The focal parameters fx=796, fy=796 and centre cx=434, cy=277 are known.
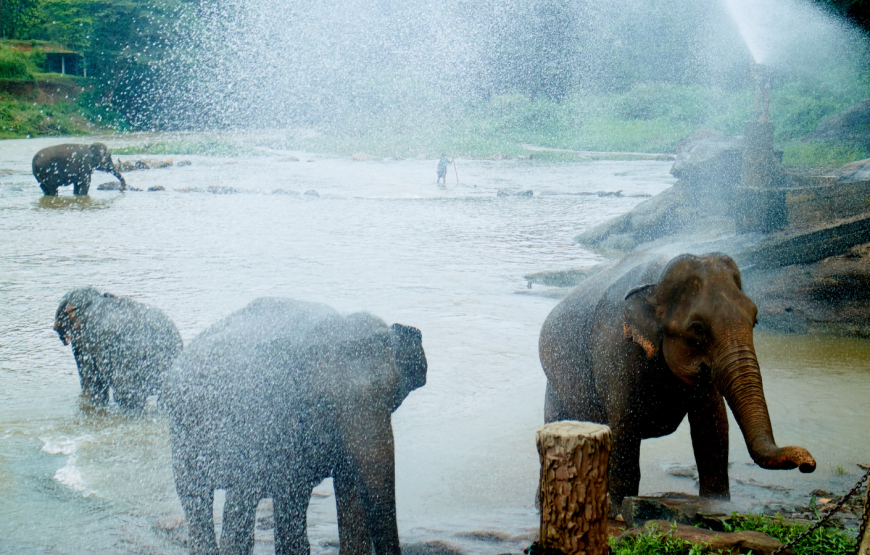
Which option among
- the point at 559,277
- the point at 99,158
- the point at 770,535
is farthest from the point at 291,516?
the point at 99,158

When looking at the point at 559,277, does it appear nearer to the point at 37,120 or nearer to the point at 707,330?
the point at 707,330

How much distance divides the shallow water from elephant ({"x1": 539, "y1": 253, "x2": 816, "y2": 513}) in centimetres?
77

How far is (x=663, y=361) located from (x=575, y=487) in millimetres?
1259

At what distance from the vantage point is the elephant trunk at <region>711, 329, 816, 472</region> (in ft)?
10.9

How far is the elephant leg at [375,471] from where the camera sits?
3336 millimetres

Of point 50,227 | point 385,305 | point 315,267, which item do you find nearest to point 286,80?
point 50,227

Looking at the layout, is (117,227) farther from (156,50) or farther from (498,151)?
(156,50)

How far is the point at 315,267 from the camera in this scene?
531 inches

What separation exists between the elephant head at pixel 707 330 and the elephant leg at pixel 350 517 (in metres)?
1.55

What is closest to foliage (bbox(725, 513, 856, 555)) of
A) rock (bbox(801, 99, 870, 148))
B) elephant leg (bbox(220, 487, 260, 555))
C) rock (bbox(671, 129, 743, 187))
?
elephant leg (bbox(220, 487, 260, 555))

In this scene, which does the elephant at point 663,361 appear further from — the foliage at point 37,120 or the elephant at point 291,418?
the foliage at point 37,120

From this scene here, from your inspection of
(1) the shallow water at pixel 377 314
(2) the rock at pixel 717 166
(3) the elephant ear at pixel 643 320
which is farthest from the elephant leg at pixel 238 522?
(2) the rock at pixel 717 166

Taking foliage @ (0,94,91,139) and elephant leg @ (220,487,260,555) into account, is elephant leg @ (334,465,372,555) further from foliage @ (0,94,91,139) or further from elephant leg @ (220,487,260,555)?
foliage @ (0,94,91,139)

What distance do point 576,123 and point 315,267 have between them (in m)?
36.9
